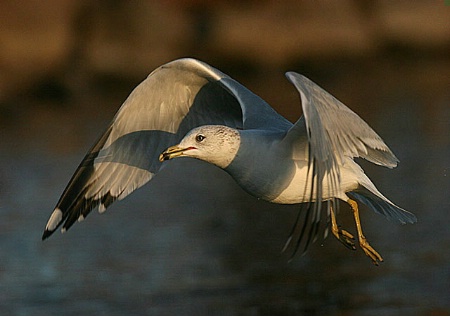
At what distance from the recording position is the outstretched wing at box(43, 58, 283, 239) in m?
6.62

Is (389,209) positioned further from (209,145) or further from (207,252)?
(207,252)

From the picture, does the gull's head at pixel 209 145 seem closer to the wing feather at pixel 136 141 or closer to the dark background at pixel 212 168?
the wing feather at pixel 136 141

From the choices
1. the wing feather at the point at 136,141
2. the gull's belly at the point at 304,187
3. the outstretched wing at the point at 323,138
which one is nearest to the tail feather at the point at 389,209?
the gull's belly at the point at 304,187

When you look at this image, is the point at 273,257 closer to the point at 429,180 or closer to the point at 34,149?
the point at 429,180

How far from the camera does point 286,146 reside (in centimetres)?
588

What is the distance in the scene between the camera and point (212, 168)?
12.2 m

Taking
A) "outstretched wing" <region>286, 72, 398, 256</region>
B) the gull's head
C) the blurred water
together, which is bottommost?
the blurred water

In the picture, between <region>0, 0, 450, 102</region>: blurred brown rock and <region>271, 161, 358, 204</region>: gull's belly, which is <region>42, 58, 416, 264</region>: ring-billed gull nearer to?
<region>271, 161, 358, 204</region>: gull's belly

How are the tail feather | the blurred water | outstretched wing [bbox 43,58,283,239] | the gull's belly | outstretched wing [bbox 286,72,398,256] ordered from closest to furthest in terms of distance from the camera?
1. outstretched wing [bbox 286,72,398,256]
2. the gull's belly
3. the tail feather
4. outstretched wing [bbox 43,58,283,239]
5. the blurred water

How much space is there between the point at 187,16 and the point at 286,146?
12.0 metres

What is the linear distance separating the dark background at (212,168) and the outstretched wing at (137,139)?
2002mm

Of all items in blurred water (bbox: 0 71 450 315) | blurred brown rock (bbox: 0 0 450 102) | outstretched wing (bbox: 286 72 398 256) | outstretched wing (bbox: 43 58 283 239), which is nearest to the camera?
outstretched wing (bbox: 286 72 398 256)

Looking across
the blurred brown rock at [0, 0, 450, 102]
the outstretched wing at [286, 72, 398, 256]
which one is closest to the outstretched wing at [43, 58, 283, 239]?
the outstretched wing at [286, 72, 398, 256]

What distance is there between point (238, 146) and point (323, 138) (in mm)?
659
